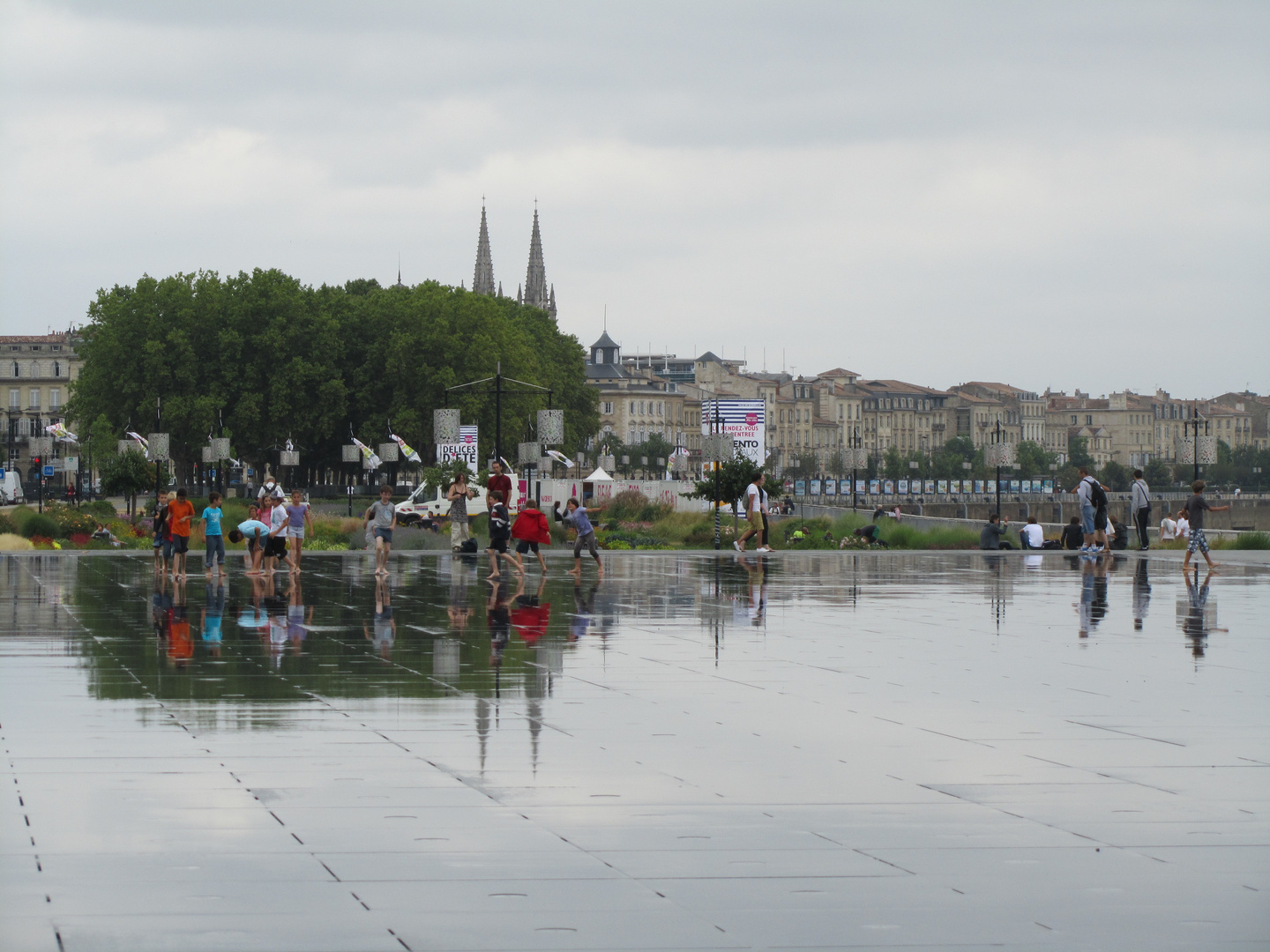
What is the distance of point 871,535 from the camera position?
131 feet

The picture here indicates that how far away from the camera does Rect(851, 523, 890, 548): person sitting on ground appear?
40031 mm

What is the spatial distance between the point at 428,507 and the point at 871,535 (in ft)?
75.0

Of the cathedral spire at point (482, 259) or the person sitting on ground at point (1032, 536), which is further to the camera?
the cathedral spire at point (482, 259)

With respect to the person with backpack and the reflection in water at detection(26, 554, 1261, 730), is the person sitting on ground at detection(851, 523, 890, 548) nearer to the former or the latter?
the person with backpack

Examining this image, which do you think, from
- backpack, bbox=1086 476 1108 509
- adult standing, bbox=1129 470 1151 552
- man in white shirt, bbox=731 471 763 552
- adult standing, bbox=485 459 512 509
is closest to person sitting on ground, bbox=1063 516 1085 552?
adult standing, bbox=1129 470 1151 552

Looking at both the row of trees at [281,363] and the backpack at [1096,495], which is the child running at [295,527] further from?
the row of trees at [281,363]

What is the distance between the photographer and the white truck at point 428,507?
185 feet

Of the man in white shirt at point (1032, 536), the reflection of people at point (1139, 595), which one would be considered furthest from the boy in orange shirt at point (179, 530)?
the man in white shirt at point (1032, 536)

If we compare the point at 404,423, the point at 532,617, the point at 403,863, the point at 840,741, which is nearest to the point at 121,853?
the point at 403,863

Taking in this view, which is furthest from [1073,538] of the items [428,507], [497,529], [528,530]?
[428,507]

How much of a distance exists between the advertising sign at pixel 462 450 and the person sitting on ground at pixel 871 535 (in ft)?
61.7

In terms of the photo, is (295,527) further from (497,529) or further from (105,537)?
(105,537)

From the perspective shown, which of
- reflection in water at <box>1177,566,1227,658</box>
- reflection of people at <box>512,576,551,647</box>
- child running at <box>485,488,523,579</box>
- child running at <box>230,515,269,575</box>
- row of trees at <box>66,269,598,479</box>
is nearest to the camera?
reflection in water at <box>1177,566,1227,658</box>

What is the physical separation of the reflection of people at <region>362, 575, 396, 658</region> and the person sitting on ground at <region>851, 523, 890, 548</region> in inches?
771
